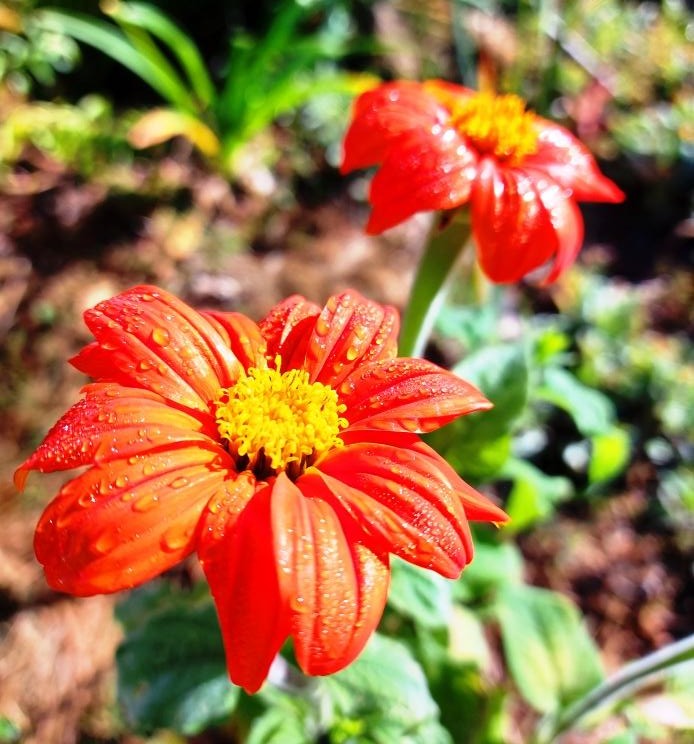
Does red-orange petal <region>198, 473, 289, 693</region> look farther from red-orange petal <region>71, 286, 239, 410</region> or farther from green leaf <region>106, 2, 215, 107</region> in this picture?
green leaf <region>106, 2, 215, 107</region>

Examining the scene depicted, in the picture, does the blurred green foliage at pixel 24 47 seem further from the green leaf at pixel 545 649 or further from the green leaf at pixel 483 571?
the green leaf at pixel 545 649

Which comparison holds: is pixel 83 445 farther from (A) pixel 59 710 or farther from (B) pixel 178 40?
(B) pixel 178 40

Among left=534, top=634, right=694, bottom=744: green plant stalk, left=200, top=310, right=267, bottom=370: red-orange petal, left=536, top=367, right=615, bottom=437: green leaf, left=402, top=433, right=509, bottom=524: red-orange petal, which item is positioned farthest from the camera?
left=536, top=367, right=615, bottom=437: green leaf

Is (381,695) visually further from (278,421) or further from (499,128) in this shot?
(499,128)

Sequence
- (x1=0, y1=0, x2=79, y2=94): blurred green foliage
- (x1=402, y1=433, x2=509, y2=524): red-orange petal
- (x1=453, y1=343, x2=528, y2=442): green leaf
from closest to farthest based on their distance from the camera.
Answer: (x1=402, y1=433, x2=509, y2=524): red-orange petal, (x1=453, y1=343, x2=528, y2=442): green leaf, (x1=0, y1=0, x2=79, y2=94): blurred green foliage

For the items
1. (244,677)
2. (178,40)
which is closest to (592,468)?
(244,677)

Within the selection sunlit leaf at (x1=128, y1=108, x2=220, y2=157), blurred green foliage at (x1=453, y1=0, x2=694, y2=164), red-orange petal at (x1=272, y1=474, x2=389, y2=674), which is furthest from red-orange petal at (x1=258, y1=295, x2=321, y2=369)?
blurred green foliage at (x1=453, y1=0, x2=694, y2=164)

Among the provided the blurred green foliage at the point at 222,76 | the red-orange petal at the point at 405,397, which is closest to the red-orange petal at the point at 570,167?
the red-orange petal at the point at 405,397
